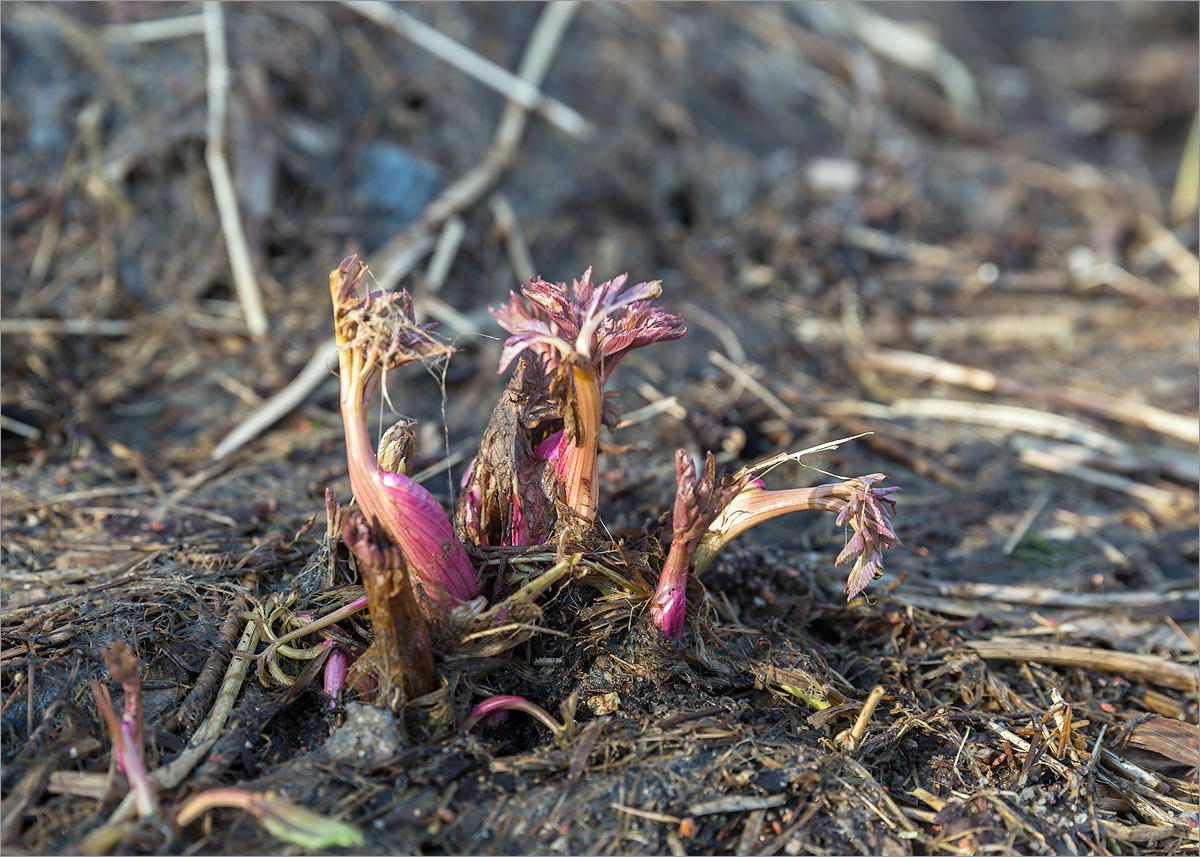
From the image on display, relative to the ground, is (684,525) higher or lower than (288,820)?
higher

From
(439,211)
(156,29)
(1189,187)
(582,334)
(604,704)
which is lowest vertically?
(1189,187)

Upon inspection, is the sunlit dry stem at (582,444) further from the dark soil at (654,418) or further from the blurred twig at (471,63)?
the blurred twig at (471,63)

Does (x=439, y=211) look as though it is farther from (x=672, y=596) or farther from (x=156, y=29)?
(x=672, y=596)

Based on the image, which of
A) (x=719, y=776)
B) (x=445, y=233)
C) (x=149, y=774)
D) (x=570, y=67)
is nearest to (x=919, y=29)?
(x=570, y=67)

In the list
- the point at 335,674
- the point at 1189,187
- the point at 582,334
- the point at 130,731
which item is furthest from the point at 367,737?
the point at 1189,187

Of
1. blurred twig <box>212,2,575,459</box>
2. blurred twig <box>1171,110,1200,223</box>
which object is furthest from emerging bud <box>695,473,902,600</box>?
blurred twig <box>1171,110,1200,223</box>

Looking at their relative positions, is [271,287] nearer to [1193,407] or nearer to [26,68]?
[26,68]
